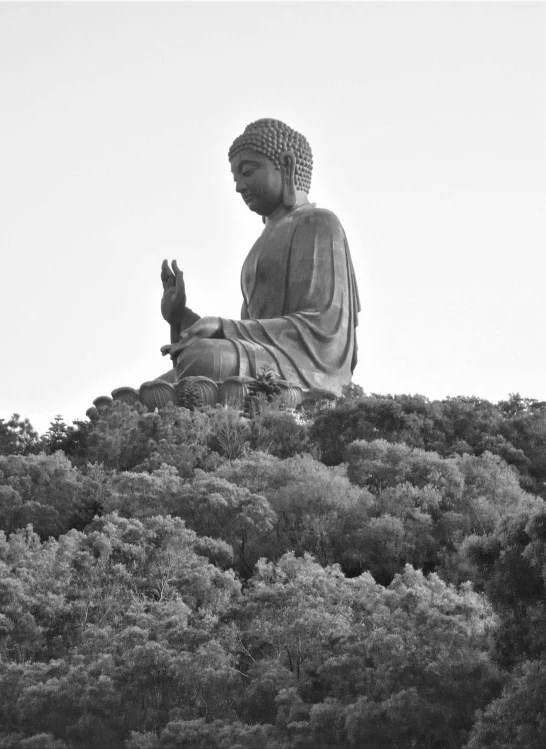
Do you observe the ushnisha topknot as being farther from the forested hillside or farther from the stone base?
the forested hillside

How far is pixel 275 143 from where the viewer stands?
29688 millimetres

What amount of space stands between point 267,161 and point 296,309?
6.87 feet

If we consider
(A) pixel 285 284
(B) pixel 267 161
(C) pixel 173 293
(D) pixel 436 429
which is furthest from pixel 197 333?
(D) pixel 436 429

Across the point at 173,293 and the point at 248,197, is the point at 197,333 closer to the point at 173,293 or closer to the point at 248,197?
the point at 173,293

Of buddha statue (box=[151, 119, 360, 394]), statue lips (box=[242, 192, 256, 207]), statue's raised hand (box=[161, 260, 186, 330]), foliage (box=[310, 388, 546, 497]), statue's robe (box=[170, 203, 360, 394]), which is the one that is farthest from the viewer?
statue lips (box=[242, 192, 256, 207])

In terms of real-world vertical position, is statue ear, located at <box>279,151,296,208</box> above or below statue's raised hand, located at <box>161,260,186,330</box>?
above

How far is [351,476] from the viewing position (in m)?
22.7

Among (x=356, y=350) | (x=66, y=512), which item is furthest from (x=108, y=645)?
(x=356, y=350)

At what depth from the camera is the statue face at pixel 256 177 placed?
97.3 ft

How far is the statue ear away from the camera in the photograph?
2970 centimetres

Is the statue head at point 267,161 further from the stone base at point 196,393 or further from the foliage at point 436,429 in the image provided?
the foliage at point 436,429

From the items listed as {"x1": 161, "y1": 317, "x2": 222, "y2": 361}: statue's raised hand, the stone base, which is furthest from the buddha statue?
the stone base

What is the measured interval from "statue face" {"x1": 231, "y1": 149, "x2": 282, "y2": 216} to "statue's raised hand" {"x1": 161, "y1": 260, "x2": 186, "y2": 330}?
6.72ft

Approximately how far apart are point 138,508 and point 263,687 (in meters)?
5.05
